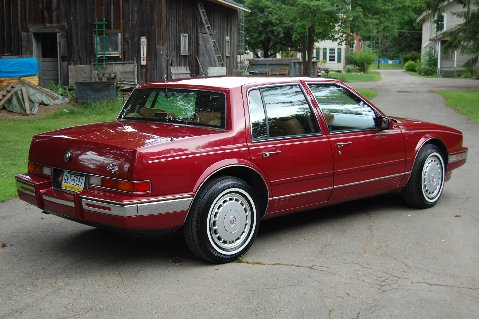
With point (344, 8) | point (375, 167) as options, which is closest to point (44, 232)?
point (375, 167)

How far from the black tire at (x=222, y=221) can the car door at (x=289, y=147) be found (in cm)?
32

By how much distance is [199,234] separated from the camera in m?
5.11

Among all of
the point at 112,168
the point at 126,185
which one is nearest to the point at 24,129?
the point at 112,168

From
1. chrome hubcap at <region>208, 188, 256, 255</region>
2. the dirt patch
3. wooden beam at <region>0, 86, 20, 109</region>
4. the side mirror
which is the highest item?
wooden beam at <region>0, 86, 20, 109</region>

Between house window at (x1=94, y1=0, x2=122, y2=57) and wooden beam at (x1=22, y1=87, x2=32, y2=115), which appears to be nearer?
wooden beam at (x1=22, y1=87, x2=32, y2=115)

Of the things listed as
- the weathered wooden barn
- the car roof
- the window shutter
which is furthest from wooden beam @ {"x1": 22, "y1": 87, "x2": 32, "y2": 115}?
the car roof

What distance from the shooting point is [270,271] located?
5105 millimetres

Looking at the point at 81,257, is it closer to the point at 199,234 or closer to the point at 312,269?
the point at 199,234

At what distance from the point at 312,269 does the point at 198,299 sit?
1.12 m

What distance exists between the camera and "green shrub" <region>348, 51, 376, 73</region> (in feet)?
216

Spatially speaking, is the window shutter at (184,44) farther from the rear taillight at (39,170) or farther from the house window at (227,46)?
the rear taillight at (39,170)

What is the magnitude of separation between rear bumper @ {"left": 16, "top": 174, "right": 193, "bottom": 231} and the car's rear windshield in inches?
38.1

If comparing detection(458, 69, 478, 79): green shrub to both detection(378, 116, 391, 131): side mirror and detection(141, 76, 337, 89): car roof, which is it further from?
detection(141, 76, 337, 89): car roof

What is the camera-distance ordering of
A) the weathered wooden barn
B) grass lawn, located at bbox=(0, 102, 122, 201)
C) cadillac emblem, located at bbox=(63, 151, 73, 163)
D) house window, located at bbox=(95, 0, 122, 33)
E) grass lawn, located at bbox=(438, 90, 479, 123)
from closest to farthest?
1. cadillac emblem, located at bbox=(63, 151, 73, 163)
2. grass lawn, located at bbox=(0, 102, 122, 201)
3. grass lawn, located at bbox=(438, 90, 479, 123)
4. the weathered wooden barn
5. house window, located at bbox=(95, 0, 122, 33)
